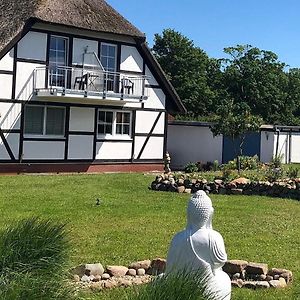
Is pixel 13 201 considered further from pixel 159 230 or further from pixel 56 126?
pixel 56 126

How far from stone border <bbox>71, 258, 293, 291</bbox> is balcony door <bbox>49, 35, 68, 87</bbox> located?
54.0 feet

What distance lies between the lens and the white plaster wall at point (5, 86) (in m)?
22.7

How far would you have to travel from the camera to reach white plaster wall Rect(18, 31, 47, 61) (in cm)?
2294

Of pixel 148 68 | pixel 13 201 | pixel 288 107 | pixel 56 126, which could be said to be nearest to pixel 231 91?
pixel 288 107

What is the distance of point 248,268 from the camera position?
310 inches

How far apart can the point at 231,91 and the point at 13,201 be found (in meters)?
46.1

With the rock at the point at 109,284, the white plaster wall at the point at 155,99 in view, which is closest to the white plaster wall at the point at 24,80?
the white plaster wall at the point at 155,99

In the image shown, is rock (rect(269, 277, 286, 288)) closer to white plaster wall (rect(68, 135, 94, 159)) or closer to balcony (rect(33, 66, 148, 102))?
balcony (rect(33, 66, 148, 102))

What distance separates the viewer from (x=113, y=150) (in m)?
26.2

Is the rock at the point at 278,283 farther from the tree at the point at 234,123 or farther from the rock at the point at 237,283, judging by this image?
the tree at the point at 234,123

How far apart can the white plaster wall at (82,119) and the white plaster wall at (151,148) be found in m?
2.48

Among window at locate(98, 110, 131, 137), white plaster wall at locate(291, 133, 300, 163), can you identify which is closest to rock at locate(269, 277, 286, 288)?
window at locate(98, 110, 131, 137)

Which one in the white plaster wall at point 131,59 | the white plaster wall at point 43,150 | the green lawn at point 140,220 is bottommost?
the green lawn at point 140,220

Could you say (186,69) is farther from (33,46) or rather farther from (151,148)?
(33,46)
